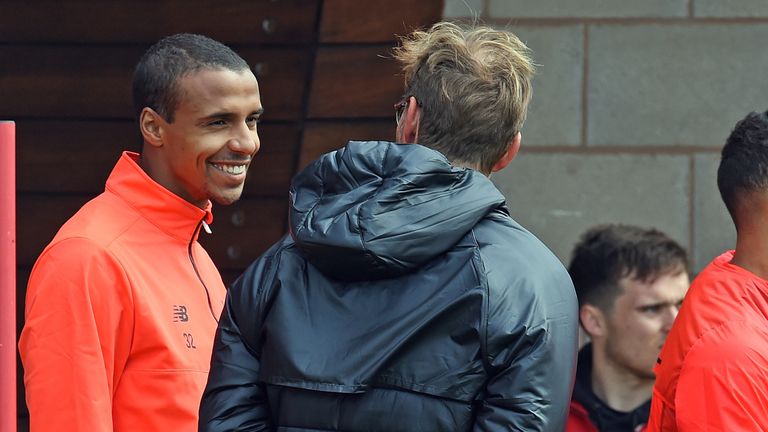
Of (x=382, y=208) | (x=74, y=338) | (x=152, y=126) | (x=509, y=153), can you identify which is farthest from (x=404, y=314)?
(x=152, y=126)

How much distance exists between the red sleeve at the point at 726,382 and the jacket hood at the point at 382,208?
2.08 ft

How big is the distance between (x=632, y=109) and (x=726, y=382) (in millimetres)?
2841

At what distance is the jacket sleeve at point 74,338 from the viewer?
9.45 ft

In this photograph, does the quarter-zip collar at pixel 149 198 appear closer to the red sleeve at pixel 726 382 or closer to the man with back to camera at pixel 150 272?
the man with back to camera at pixel 150 272

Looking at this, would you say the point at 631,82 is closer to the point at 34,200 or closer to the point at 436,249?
the point at 34,200

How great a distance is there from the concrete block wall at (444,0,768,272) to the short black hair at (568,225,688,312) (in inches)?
22.5

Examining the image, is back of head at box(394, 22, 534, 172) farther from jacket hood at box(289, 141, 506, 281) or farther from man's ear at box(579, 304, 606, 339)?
man's ear at box(579, 304, 606, 339)

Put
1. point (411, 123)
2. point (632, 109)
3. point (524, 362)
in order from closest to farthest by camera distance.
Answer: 1. point (524, 362)
2. point (411, 123)
3. point (632, 109)

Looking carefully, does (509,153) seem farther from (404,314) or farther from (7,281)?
(7,281)

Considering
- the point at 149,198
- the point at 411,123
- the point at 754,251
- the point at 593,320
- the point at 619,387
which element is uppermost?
the point at 411,123

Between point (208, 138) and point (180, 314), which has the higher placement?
point (208, 138)

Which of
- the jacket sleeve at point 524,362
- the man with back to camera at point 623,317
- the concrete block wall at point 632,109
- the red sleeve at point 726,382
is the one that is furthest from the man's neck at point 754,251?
the concrete block wall at point 632,109

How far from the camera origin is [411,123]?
2.62m

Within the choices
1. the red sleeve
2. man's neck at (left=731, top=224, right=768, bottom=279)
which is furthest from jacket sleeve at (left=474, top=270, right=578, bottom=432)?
man's neck at (left=731, top=224, right=768, bottom=279)
